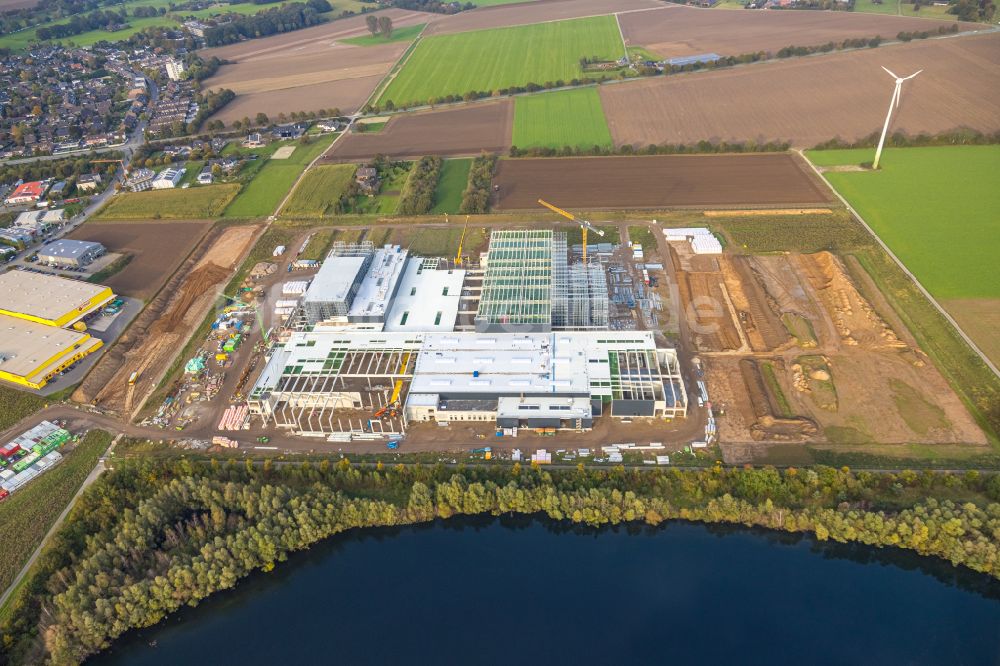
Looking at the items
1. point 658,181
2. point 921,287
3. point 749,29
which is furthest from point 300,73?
point 921,287

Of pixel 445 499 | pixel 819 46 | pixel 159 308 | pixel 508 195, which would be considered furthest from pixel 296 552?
pixel 819 46

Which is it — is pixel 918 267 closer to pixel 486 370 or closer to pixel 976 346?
pixel 976 346

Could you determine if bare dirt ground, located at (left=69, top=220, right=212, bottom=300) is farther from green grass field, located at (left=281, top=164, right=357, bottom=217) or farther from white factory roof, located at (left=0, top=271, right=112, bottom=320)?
green grass field, located at (left=281, top=164, right=357, bottom=217)

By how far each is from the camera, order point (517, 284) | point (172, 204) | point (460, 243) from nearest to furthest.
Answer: point (517, 284) → point (460, 243) → point (172, 204)

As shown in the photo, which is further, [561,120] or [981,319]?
[561,120]

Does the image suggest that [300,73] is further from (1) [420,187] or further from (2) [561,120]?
(1) [420,187]

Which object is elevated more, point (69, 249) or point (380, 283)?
point (69, 249)

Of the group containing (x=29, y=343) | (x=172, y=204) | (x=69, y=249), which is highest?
(x=69, y=249)

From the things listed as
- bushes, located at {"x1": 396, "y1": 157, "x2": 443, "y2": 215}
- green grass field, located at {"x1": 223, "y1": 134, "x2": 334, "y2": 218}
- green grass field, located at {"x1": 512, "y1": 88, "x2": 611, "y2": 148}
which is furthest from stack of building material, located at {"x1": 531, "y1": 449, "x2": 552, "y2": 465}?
green grass field, located at {"x1": 512, "y1": 88, "x2": 611, "y2": 148}

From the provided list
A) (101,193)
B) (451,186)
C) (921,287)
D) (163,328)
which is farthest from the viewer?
(101,193)
